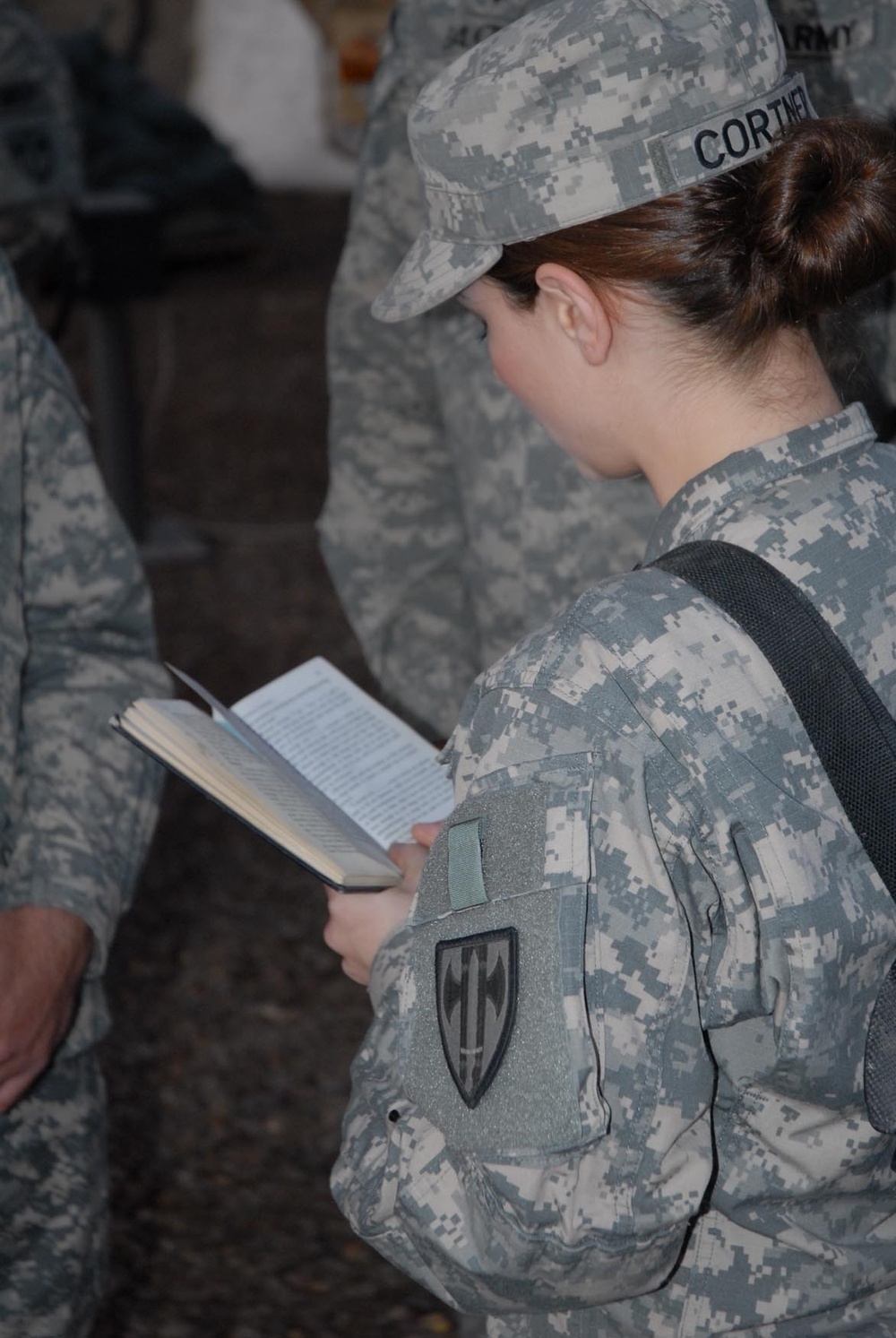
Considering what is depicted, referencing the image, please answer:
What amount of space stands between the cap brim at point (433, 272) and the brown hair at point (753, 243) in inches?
3.7

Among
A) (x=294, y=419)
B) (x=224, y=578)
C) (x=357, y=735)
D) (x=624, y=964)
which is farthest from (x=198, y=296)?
(x=624, y=964)

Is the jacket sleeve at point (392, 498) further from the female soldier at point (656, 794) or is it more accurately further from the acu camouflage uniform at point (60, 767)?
the female soldier at point (656, 794)

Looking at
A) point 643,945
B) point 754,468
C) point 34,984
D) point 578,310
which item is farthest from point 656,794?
point 34,984

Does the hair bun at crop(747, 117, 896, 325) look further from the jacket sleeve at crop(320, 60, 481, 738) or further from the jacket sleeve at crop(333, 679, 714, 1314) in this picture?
the jacket sleeve at crop(320, 60, 481, 738)

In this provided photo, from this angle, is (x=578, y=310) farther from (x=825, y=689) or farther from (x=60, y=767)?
(x=60, y=767)

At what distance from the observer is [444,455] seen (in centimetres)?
235

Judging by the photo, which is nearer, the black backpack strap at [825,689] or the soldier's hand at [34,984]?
the black backpack strap at [825,689]

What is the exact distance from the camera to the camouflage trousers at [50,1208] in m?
1.75

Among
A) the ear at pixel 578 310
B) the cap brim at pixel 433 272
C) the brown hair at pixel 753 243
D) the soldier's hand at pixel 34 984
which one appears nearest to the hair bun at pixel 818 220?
the brown hair at pixel 753 243

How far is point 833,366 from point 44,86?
4.72m

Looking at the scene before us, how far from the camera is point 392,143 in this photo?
2213 millimetres

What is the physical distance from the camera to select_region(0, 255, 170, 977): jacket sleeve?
1.73 metres

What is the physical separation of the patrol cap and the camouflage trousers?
44.4 inches

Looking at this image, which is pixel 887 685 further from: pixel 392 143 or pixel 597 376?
pixel 392 143
